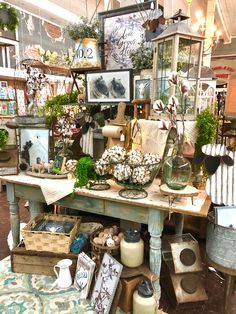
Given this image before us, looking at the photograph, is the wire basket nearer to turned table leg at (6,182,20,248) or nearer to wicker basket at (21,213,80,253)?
wicker basket at (21,213,80,253)

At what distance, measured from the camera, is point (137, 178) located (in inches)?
61.5

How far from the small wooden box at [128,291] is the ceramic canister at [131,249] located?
0.09 m

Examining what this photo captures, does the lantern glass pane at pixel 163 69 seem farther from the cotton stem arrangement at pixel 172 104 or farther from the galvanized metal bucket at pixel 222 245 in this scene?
the galvanized metal bucket at pixel 222 245

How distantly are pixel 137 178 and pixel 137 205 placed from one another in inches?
6.6

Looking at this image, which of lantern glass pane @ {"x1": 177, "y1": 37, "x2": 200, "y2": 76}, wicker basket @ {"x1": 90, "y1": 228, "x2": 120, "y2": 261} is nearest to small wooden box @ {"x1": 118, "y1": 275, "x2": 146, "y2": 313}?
wicker basket @ {"x1": 90, "y1": 228, "x2": 120, "y2": 261}

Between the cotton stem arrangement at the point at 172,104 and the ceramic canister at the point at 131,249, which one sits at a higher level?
the cotton stem arrangement at the point at 172,104

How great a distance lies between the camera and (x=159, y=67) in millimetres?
1764

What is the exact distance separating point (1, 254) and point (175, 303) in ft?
5.15

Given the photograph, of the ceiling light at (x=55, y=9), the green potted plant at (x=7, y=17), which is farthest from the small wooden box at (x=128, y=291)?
the ceiling light at (x=55, y=9)

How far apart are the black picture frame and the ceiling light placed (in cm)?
299

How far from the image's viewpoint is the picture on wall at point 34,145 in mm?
2088

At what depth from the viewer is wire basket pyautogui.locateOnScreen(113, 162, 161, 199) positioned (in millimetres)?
1565

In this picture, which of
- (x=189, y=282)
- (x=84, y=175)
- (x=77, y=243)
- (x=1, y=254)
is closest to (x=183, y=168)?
(x=84, y=175)

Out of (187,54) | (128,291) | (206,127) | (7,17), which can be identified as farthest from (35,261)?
(7,17)
